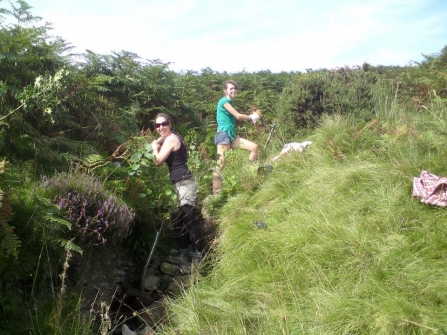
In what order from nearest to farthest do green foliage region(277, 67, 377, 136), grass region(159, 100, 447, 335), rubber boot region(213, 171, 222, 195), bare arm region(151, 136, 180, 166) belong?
grass region(159, 100, 447, 335), bare arm region(151, 136, 180, 166), rubber boot region(213, 171, 222, 195), green foliage region(277, 67, 377, 136)

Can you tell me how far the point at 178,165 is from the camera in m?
5.39

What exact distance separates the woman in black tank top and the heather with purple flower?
86 centimetres

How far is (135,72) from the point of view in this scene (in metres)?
8.67

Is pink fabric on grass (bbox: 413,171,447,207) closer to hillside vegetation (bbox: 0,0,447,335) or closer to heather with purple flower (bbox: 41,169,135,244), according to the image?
hillside vegetation (bbox: 0,0,447,335)

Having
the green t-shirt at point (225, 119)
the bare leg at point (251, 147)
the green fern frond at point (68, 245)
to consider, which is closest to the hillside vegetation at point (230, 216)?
the green fern frond at point (68, 245)

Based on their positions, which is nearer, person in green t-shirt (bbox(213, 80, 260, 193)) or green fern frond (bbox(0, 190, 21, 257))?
green fern frond (bbox(0, 190, 21, 257))

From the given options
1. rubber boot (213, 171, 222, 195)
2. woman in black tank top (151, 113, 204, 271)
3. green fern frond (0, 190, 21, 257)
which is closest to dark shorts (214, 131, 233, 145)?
rubber boot (213, 171, 222, 195)

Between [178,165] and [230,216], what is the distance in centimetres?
91

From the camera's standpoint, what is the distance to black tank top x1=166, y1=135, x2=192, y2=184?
17.5 feet

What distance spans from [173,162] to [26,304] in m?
2.45

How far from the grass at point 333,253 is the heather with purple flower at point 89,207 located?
3.04ft

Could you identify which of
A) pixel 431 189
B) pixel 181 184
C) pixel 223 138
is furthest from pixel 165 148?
pixel 431 189

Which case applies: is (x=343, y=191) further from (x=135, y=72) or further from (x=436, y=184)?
(x=135, y=72)

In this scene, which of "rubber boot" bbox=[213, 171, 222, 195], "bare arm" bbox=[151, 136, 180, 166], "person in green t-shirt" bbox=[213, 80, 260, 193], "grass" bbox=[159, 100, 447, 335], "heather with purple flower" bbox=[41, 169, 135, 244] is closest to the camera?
"grass" bbox=[159, 100, 447, 335]
